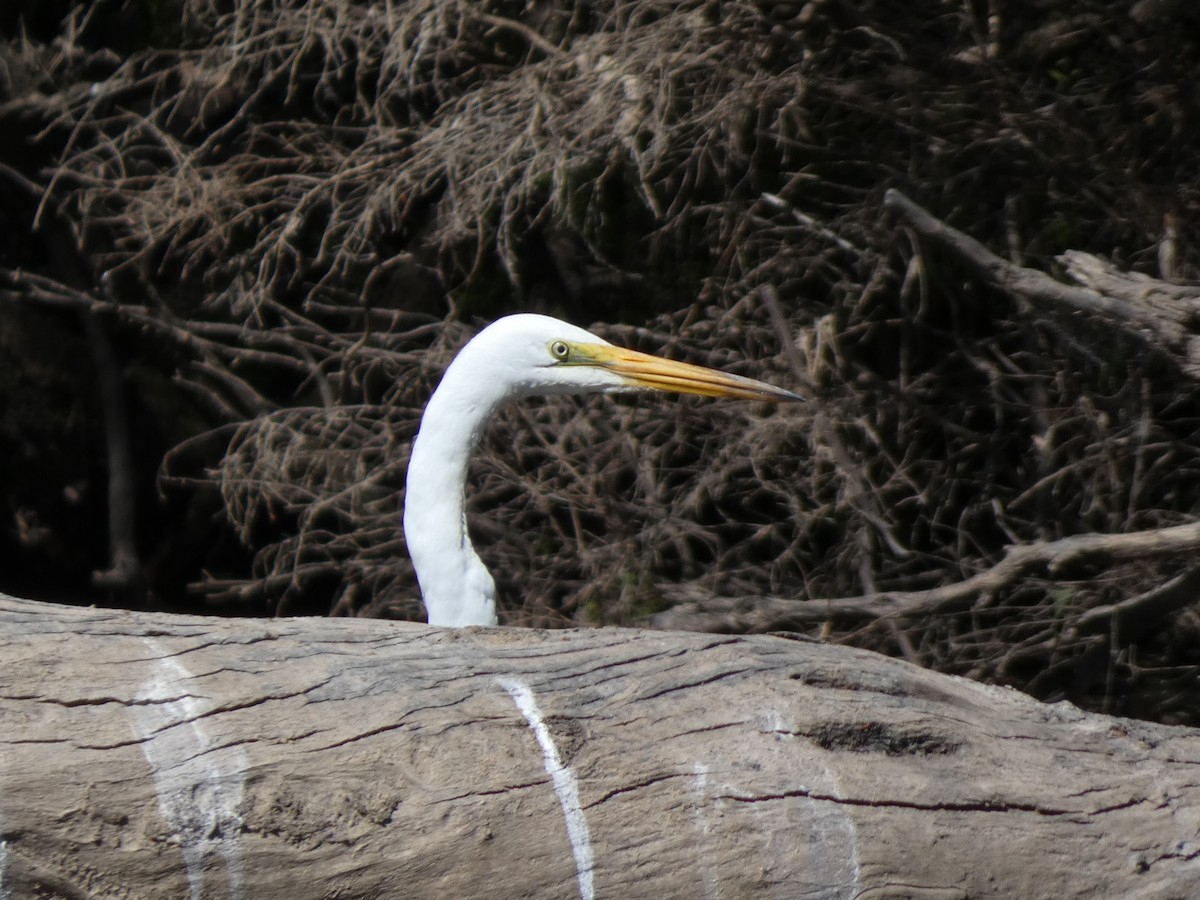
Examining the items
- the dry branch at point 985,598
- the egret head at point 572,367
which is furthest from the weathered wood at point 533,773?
the egret head at point 572,367

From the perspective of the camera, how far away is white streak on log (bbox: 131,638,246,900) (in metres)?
1.17

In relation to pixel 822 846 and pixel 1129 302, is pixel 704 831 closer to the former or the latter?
pixel 822 846

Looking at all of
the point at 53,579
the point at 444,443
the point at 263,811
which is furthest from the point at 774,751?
the point at 53,579

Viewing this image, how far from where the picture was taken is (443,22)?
3.08 metres

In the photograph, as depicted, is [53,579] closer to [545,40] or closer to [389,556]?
[389,556]

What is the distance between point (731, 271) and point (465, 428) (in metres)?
1.19

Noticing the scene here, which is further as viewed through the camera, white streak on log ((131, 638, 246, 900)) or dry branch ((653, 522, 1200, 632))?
dry branch ((653, 522, 1200, 632))

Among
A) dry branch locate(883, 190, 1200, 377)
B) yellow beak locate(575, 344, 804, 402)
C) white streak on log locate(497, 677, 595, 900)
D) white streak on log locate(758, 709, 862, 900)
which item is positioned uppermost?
dry branch locate(883, 190, 1200, 377)

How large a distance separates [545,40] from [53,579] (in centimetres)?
248

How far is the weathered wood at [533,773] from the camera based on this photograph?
1.17m

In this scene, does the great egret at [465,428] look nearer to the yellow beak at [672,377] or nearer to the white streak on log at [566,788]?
the yellow beak at [672,377]

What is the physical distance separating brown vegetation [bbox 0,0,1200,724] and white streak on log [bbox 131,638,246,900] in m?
1.06

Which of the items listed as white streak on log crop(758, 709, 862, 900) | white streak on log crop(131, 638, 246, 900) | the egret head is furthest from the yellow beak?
white streak on log crop(131, 638, 246, 900)

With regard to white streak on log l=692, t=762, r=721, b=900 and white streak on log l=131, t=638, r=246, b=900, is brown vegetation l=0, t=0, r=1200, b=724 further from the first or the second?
white streak on log l=131, t=638, r=246, b=900
